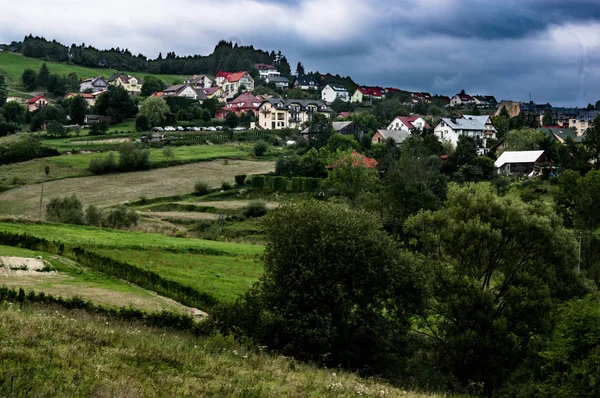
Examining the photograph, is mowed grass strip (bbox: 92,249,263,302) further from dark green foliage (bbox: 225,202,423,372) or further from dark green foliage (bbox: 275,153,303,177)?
dark green foliage (bbox: 275,153,303,177)

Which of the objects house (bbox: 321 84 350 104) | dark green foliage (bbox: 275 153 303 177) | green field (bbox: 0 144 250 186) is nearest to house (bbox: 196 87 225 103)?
house (bbox: 321 84 350 104)

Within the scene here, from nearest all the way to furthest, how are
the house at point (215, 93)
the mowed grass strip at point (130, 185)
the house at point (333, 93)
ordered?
1. the mowed grass strip at point (130, 185)
2. the house at point (215, 93)
3. the house at point (333, 93)

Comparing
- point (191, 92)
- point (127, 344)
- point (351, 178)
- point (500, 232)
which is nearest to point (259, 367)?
point (127, 344)

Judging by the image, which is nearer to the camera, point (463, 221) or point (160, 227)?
point (463, 221)

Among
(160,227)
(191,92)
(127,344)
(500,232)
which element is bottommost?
(160,227)

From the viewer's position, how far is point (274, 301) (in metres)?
24.3

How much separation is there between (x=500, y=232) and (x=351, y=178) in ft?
142

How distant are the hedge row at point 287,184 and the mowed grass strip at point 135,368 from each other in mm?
56503

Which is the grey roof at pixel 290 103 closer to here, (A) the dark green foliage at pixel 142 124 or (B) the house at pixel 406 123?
(B) the house at pixel 406 123

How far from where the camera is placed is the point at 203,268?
121 feet

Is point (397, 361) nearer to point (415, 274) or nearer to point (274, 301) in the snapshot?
point (415, 274)

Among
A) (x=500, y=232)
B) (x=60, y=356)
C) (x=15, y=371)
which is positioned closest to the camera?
(x=15, y=371)

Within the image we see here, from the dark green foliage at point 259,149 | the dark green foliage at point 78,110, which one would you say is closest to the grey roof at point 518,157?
the dark green foliage at point 259,149

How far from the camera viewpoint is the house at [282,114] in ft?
435
